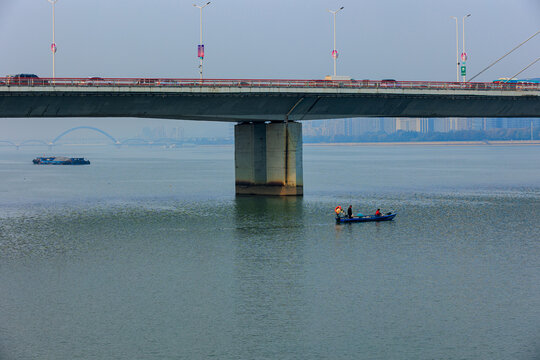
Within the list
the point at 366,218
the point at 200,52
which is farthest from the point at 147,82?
the point at 366,218

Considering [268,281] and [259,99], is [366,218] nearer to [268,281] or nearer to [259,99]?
[259,99]

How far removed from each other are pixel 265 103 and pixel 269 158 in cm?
762

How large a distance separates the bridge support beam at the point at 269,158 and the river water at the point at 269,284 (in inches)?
392

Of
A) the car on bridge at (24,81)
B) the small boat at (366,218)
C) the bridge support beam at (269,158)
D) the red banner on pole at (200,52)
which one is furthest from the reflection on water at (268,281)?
the car on bridge at (24,81)

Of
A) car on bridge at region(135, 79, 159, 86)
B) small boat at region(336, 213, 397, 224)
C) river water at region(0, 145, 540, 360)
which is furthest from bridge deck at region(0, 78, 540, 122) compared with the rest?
small boat at region(336, 213, 397, 224)

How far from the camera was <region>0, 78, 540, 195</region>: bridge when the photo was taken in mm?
71312

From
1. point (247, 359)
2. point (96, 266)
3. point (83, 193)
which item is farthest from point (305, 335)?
point (83, 193)

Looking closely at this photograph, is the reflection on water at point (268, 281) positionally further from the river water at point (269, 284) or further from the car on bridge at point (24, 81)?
the car on bridge at point (24, 81)

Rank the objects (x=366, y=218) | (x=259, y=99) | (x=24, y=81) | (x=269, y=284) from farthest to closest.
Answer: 1. (x=259, y=99)
2. (x=24, y=81)
3. (x=366, y=218)
4. (x=269, y=284)

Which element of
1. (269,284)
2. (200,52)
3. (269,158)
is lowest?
(269,284)

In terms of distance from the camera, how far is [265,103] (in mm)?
80562

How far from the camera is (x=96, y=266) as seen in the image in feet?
148

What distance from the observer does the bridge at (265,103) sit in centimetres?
7131

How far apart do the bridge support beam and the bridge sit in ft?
0.40
